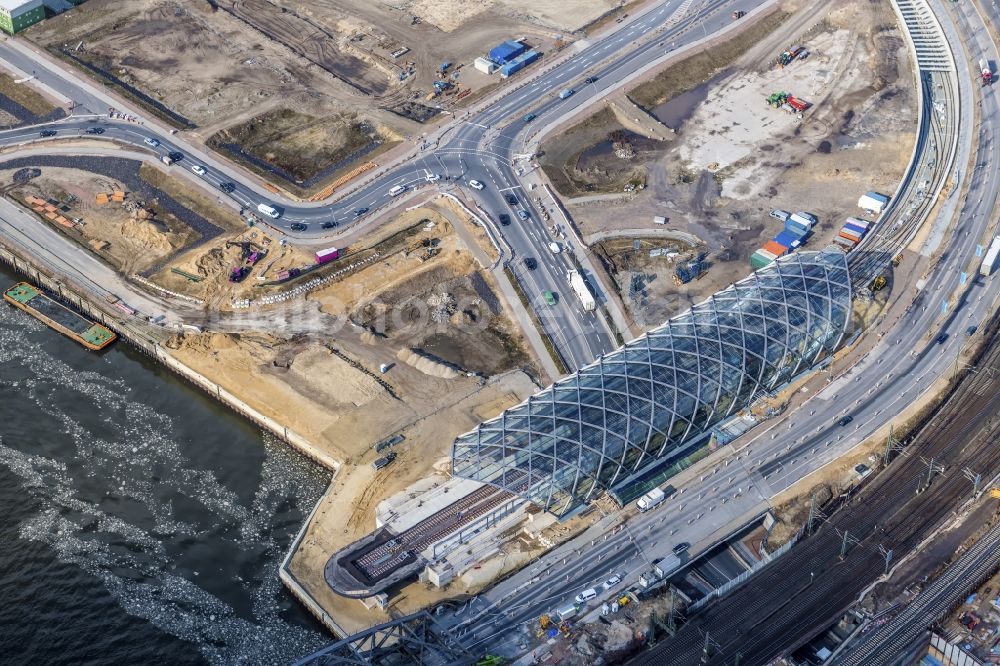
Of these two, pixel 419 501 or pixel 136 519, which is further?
pixel 136 519

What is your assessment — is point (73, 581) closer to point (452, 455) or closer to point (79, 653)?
point (79, 653)

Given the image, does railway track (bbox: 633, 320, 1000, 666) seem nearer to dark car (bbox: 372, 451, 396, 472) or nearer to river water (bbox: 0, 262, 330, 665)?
dark car (bbox: 372, 451, 396, 472)

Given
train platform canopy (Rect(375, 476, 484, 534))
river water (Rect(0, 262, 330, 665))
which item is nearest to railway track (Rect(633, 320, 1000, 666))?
train platform canopy (Rect(375, 476, 484, 534))

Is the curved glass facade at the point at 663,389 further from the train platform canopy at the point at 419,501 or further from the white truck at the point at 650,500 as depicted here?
the train platform canopy at the point at 419,501

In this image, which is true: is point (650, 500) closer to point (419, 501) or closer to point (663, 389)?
point (663, 389)

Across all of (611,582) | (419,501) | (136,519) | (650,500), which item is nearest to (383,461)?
(419,501)

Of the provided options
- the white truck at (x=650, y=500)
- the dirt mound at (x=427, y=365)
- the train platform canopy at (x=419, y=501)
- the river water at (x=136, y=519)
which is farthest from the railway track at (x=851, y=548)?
the dirt mound at (x=427, y=365)
